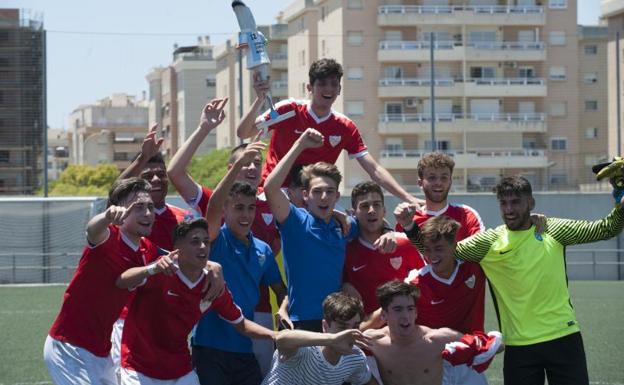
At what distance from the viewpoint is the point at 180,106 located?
99062 mm

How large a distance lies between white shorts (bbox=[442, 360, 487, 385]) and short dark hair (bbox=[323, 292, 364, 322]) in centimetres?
90

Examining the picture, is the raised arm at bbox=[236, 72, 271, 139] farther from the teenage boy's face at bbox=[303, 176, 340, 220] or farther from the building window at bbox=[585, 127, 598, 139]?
the building window at bbox=[585, 127, 598, 139]

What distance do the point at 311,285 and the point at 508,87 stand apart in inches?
2260

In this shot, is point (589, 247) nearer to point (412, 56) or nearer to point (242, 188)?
point (242, 188)

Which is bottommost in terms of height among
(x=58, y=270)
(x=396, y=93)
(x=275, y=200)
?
(x=58, y=270)

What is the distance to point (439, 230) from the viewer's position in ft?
26.3

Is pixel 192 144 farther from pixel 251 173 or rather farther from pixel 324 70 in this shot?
pixel 324 70

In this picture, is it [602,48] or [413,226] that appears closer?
[413,226]

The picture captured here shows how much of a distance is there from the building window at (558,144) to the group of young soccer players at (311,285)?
56460 mm

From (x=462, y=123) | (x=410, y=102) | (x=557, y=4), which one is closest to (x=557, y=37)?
(x=557, y=4)

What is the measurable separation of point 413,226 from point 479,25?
58.5m

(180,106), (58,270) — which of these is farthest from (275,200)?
(180,106)

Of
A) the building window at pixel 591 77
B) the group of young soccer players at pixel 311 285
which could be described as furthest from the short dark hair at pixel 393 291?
the building window at pixel 591 77

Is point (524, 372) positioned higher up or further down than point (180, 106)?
further down
